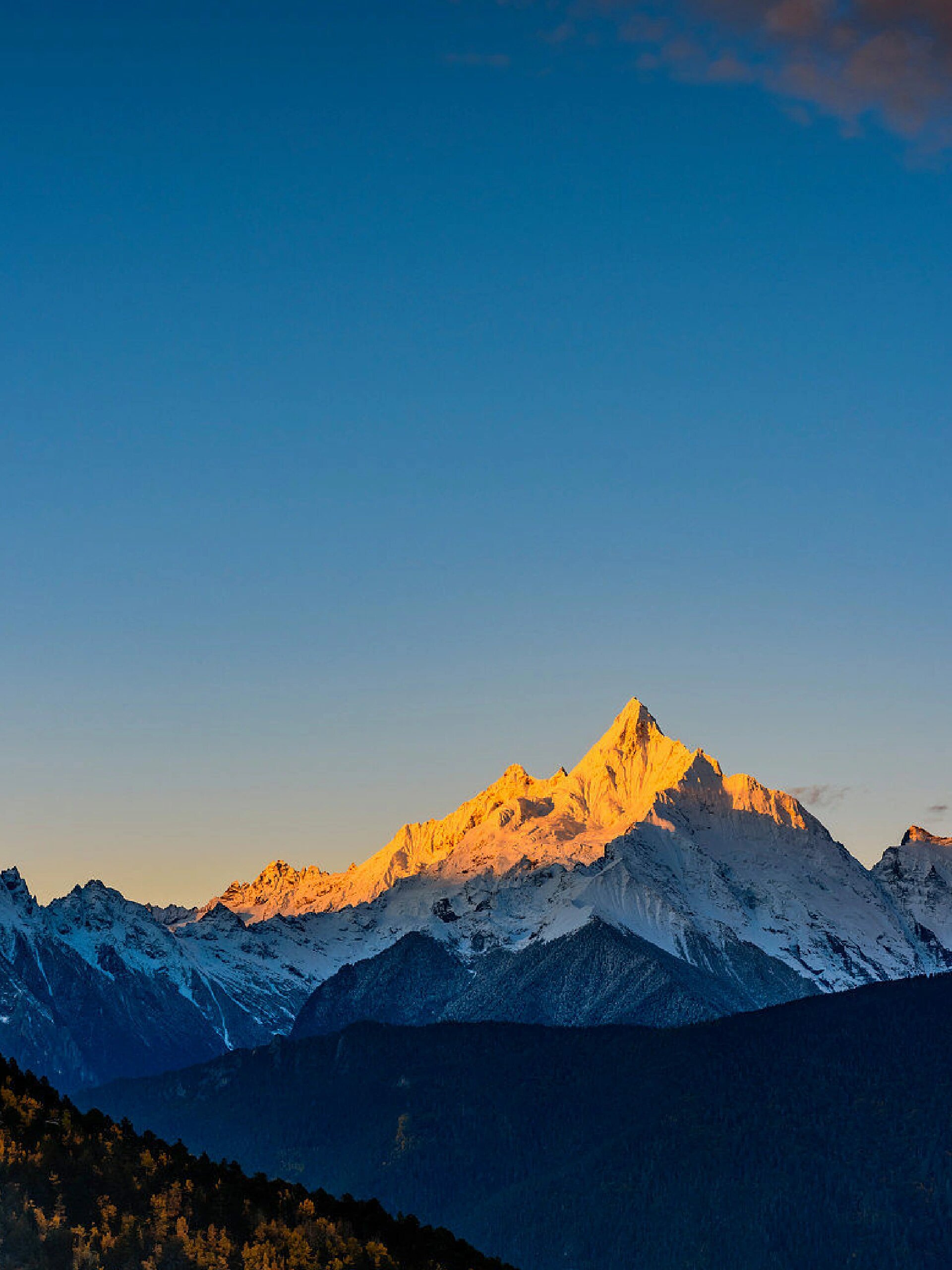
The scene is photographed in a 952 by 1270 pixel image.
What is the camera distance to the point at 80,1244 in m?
196

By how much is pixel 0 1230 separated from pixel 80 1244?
27.5ft

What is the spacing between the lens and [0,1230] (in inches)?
7569
